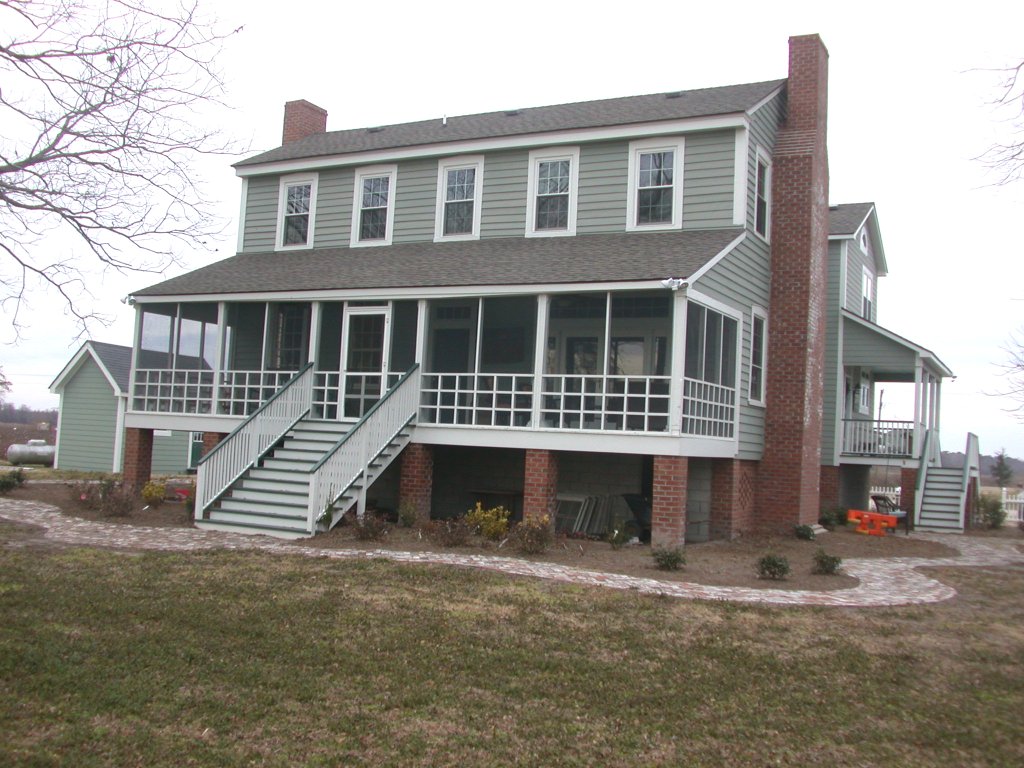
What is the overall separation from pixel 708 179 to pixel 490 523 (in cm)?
775

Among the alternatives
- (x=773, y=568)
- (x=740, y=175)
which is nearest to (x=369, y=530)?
(x=773, y=568)

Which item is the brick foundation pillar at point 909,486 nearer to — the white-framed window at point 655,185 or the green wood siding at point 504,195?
the white-framed window at point 655,185

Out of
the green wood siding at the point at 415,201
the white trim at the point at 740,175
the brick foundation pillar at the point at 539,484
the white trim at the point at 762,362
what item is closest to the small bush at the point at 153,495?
the green wood siding at the point at 415,201

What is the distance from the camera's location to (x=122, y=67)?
Result: 9117 millimetres

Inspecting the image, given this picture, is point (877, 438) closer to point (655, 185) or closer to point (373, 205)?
point (655, 185)

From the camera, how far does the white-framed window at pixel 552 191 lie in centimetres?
1873

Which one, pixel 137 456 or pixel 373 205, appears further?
pixel 373 205

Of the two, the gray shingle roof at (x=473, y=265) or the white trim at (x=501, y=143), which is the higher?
the white trim at (x=501, y=143)

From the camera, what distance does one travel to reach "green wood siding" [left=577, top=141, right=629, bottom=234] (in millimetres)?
18297

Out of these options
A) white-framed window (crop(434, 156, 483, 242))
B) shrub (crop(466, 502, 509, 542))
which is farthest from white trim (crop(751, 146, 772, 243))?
shrub (crop(466, 502, 509, 542))

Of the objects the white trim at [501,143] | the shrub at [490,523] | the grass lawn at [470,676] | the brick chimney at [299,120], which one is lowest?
the grass lawn at [470,676]

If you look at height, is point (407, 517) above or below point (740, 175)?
below

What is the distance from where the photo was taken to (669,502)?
14812mm

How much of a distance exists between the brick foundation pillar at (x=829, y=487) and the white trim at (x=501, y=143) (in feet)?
31.7
